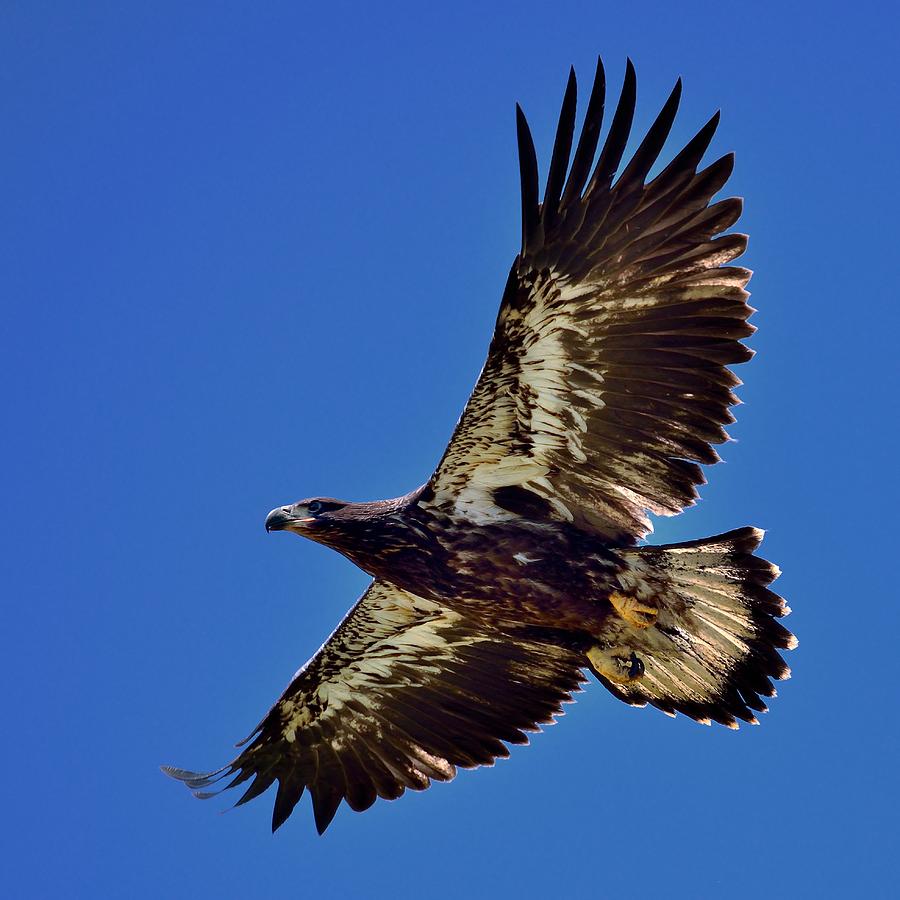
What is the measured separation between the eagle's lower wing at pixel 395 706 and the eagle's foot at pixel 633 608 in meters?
1.10

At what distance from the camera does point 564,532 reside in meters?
9.29

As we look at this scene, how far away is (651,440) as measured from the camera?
8.82 meters

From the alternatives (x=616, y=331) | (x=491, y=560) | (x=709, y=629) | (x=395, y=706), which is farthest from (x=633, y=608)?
(x=395, y=706)

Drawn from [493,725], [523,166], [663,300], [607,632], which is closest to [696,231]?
[663,300]

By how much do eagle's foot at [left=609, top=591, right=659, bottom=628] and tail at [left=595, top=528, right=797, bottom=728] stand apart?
0.14ft

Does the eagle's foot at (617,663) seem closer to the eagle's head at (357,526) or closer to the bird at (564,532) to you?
the bird at (564,532)

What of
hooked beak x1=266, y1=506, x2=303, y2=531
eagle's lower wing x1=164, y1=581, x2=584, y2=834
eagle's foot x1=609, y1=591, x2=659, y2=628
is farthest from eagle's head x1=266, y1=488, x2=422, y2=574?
eagle's foot x1=609, y1=591, x2=659, y2=628

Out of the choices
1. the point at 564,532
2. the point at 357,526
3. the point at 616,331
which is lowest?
the point at 357,526

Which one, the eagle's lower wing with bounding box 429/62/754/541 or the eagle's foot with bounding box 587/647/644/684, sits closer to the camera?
the eagle's lower wing with bounding box 429/62/754/541

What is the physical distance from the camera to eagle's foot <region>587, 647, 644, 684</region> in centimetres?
960

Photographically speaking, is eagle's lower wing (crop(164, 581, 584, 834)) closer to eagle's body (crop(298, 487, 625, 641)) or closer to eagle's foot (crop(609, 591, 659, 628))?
eagle's body (crop(298, 487, 625, 641))

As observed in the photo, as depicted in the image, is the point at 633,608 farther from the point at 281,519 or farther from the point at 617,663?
the point at 281,519

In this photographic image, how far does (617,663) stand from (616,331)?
94.2 inches

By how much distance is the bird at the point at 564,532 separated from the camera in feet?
27.6
